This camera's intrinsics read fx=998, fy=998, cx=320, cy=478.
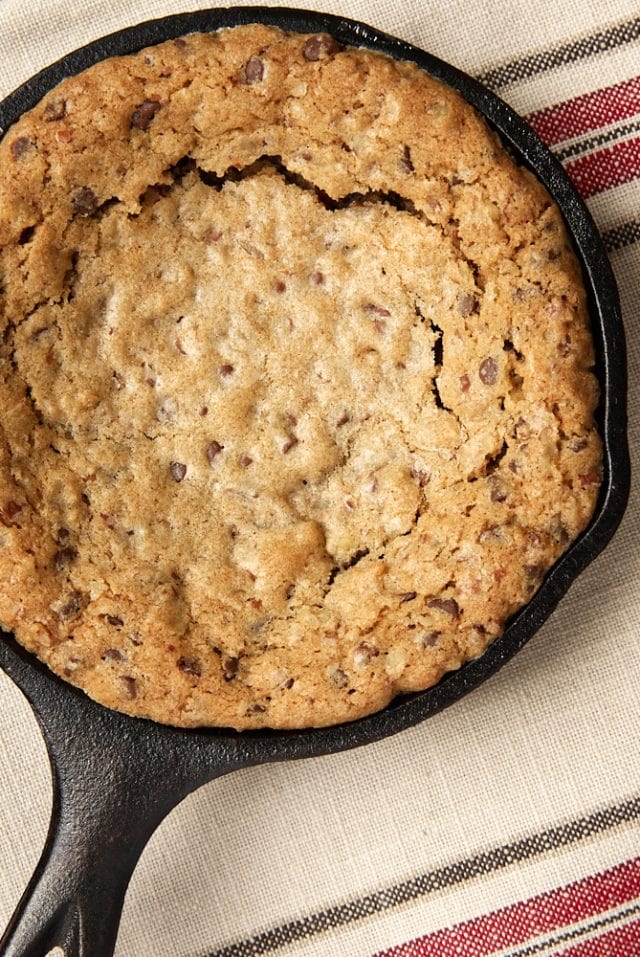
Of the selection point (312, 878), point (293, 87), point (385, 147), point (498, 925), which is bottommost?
point (498, 925)

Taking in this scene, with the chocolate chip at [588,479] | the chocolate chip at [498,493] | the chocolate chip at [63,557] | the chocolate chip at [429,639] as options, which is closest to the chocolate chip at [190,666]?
the chocolate chip at [63,557]

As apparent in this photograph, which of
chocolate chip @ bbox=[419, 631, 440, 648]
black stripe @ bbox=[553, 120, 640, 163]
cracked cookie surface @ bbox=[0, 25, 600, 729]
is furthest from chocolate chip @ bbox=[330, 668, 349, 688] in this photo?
black stripe @ bbox=[553, 120, 640, 163]

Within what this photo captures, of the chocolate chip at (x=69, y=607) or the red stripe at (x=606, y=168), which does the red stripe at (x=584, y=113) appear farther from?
the chocolate chip at (x=69, y=607)

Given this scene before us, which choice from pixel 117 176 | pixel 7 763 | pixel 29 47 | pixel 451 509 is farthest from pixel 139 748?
pixel 29 47

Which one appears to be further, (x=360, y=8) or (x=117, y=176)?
(x=360, y=8)

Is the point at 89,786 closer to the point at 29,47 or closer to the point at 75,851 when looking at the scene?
the point at 75,851

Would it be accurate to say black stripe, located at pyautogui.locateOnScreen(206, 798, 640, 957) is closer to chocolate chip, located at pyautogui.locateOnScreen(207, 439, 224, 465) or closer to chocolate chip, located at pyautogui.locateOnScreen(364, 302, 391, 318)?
chocolate chip, located at pyautogui.locateOnScreen(207, 439, 224, 465)
